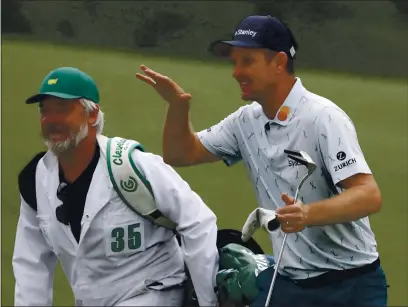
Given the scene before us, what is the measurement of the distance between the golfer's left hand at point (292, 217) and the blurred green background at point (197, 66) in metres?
3.59

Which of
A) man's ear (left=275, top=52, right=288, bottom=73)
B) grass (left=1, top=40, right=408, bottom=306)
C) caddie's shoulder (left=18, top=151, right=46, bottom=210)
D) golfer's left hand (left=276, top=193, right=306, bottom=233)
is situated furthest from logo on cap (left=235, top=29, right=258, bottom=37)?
grass (left=1, top=40, right=408, bottom=306)

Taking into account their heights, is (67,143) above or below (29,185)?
Result: above

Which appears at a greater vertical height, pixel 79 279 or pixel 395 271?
pixel 79 279

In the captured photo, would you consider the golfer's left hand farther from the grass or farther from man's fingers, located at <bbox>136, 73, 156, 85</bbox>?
the grass

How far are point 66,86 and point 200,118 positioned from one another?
3.49 m

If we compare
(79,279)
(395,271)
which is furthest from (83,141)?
(395,271)

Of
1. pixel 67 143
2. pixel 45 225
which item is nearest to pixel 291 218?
pixel 67 143

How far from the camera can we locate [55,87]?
364 centimetres

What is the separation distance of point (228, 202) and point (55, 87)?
3071mm

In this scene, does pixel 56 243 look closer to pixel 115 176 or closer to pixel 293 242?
pixel 115 176

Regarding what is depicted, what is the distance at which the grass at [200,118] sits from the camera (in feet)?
20.7

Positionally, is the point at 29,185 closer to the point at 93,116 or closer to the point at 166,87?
the point at 93,116

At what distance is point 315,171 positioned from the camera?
3039mm

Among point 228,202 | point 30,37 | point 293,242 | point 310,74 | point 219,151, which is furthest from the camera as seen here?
point 30,37
